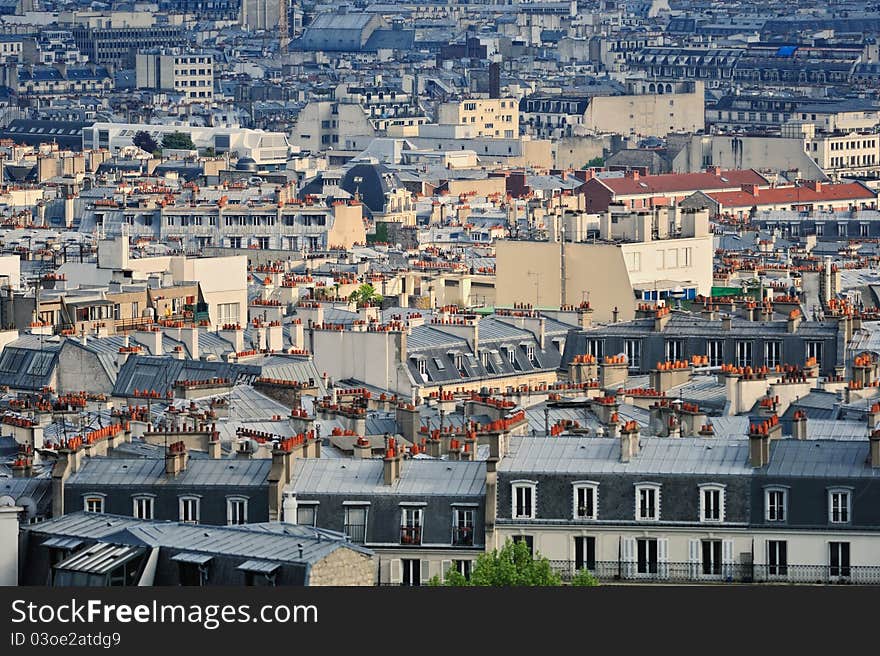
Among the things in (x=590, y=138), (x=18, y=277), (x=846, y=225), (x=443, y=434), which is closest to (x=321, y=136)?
(x=590, y=138)

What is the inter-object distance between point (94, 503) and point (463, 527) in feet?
12.2

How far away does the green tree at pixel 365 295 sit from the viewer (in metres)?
64.1

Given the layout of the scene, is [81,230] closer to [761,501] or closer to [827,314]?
[827,314]

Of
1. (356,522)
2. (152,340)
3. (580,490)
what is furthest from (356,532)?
(152,340)

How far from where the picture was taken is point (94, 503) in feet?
115

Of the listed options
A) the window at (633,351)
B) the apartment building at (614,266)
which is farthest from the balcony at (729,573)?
the apartment building at (614,266)

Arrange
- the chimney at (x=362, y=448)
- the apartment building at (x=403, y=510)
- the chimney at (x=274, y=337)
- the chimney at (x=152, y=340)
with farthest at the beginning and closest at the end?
the chimney at (x=274, y=337)
the chimney at (x=152, y=340)
the chimney at (x=362, y=448)
the apartment building at (x=403, y=510)

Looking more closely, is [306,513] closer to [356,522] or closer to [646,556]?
[356,522]

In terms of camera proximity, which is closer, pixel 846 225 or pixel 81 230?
pixel 81 230

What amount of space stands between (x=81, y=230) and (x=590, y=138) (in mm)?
66833

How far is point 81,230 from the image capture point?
297 ft

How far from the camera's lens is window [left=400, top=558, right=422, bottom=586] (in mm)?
33438

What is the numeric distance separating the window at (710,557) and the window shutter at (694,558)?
0.13 feet

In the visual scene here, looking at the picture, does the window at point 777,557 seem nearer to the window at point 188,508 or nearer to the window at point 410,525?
the window at point 410,525
